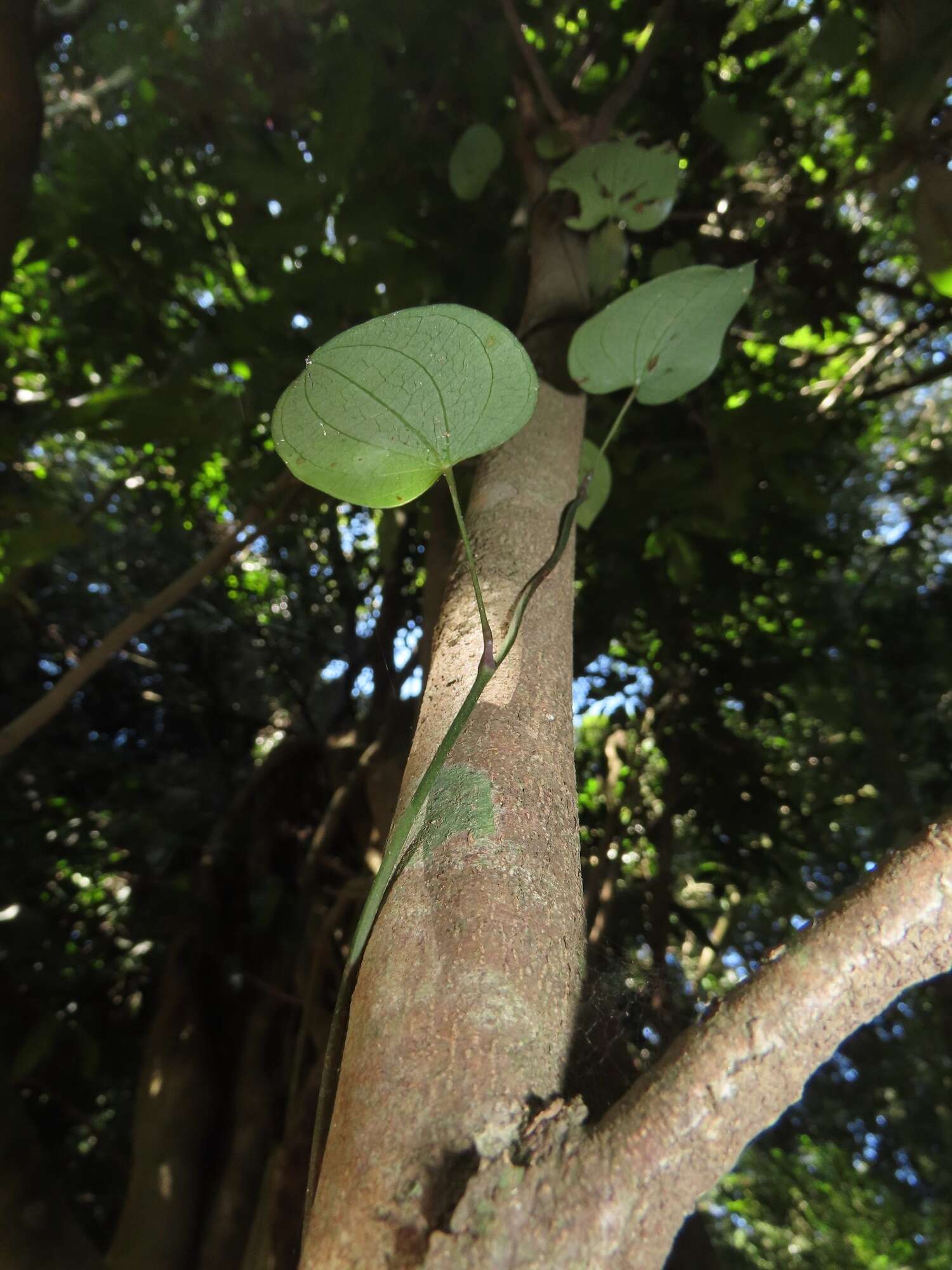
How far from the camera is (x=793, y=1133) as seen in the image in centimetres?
367

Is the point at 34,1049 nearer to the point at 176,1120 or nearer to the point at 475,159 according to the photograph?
the point at 176,1120

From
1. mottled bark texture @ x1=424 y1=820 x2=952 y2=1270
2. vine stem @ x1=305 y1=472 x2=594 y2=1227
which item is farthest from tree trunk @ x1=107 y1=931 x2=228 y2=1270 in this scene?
mottled bark texture @ x1=424 y1=820 x2=952 y2=1270

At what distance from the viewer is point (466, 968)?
0.40 meters

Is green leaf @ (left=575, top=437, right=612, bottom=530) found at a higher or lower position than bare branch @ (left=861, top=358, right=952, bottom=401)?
higher

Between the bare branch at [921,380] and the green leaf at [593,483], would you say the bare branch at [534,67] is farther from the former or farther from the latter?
the bare branch at [921,380]

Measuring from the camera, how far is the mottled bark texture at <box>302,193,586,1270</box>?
33 cm

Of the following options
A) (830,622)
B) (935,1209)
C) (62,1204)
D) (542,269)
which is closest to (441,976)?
(542,269)

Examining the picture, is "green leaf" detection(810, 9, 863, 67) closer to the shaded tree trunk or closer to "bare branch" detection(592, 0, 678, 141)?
"bare branch" detection(592, 0, 678, 141)

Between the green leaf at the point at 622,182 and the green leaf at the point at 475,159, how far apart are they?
0.31 m

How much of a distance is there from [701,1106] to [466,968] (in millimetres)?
126

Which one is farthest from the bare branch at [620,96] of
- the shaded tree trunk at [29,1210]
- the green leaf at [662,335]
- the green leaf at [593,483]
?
the shaded tree trunk at [29,1210]

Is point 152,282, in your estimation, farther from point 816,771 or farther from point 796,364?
point 816,771

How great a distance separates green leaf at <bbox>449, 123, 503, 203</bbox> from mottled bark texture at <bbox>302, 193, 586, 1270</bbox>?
1013mm

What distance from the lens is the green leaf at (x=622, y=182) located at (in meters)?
1.04
